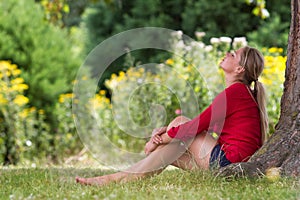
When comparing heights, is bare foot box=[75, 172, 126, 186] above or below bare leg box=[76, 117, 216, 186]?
below

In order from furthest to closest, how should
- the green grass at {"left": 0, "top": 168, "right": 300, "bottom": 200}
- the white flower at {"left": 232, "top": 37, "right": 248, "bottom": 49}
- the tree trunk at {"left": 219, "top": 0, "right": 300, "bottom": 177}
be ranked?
the white flower at {"left": 232, "top": 37, "right": 248, "bottom": 49} < the tree trunk at {"left": 219, "top": 0, "right": 300, "bottom": 177} < the green grass at {"left": 0, "top": 168, "right": 300, "bottom": 200}

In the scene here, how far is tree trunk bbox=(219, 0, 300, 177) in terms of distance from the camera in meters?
3.04

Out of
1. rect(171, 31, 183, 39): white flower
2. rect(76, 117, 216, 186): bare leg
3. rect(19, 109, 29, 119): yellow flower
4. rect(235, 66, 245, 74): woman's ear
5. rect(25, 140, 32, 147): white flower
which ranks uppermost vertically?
rect(235, 66, 245, 74): woman's ear

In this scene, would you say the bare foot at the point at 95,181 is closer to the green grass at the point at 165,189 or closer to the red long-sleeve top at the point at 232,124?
the green grass at the point at 165,189

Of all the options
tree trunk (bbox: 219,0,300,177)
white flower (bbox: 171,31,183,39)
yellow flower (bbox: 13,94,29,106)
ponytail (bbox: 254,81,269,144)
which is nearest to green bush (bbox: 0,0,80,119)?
yellow flower (bbox: 13,94,29,106)

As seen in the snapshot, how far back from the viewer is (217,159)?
3299mm

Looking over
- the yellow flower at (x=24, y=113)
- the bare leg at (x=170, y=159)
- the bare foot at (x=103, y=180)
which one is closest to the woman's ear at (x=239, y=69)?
the bare leg at (x=170, y=159)

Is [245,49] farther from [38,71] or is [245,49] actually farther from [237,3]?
[237,3]

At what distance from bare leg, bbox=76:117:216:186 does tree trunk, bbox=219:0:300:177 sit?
37 cm

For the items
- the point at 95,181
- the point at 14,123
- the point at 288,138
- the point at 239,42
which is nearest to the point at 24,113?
the point at 14,123

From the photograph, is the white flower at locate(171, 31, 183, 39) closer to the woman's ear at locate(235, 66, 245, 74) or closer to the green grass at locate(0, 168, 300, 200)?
the woman's ear at locate(235, 66, 245, 74)

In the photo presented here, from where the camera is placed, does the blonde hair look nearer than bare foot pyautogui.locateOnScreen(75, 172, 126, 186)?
No

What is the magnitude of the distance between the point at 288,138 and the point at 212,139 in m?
0.52

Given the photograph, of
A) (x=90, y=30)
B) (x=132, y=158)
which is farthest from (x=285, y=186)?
(x=90, y=30)
